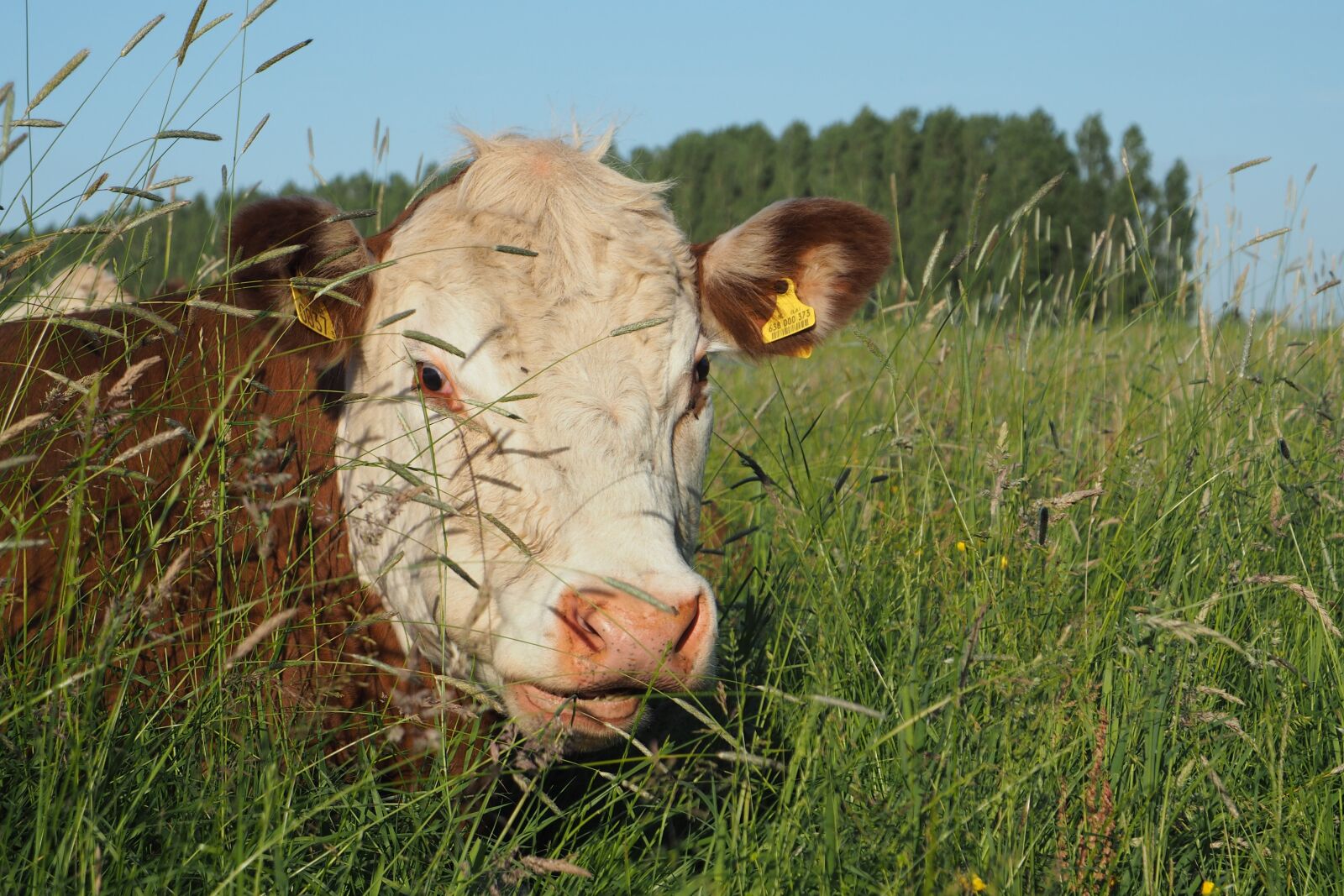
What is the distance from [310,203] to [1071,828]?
232 cm

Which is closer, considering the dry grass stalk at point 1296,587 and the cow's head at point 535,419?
the cow's head at point 535,419

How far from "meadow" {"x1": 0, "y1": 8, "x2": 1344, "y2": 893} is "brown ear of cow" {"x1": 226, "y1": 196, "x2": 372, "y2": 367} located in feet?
1.03

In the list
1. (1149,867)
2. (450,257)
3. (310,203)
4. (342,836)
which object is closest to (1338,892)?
(1149,867)

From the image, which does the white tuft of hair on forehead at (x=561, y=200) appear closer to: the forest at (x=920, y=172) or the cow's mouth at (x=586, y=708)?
the cow's mouth at (x=586, y=708)

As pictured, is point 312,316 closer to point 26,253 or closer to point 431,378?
point 431,378

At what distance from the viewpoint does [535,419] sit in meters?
2.88

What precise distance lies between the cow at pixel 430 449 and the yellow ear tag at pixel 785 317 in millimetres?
329

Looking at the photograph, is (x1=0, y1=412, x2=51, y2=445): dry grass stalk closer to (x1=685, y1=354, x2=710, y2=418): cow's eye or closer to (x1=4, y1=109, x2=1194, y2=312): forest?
(x1=685, y1=354, x2=710, y2=418): cow's eye

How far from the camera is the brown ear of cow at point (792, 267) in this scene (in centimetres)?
387

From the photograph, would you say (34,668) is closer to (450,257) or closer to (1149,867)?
(450,257)

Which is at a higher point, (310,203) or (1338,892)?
(310,203)

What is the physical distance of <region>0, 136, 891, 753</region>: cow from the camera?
8.02 feet

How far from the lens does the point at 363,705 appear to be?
316cm

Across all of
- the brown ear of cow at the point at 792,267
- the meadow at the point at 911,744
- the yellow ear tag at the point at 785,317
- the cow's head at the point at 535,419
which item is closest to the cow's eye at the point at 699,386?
the cow's head at the point at 535,419
